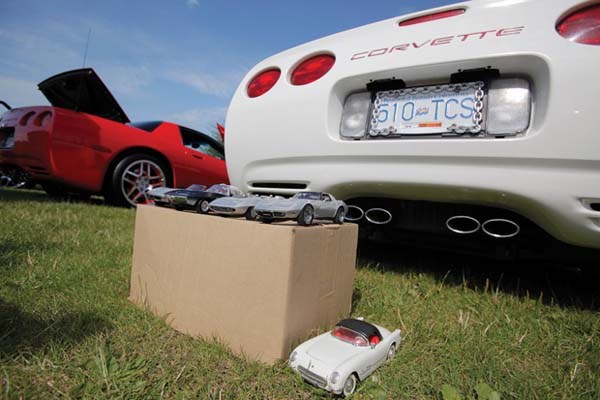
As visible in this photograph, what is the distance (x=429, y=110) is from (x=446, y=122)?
0.08m

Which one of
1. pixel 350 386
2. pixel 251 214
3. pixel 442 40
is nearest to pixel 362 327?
pixel 350 386

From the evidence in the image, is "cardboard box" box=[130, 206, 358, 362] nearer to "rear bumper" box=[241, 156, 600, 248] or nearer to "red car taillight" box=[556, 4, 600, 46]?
"rear bumper" box=[241, 156, 600, 248]

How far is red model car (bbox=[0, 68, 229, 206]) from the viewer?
3.11 m

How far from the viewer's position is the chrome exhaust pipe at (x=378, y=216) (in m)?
1.47

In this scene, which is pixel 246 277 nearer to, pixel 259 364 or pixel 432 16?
pixel 259 364

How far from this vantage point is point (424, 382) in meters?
0.84

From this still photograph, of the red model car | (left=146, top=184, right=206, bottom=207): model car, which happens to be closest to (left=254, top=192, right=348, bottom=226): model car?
(left=146, top=184, right=206, bottom=207): model car

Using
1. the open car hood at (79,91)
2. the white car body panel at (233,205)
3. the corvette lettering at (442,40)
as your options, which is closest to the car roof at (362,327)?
the white car body panel at (233,205)

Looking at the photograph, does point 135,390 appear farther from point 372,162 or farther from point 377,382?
point 372,162

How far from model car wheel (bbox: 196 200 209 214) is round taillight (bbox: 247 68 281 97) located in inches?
28.8

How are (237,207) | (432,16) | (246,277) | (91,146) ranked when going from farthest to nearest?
(91,146) → (432,16) → (237,207) → (246,277)

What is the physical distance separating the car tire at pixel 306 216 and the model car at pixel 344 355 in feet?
0.92

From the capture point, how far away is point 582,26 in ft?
3.56

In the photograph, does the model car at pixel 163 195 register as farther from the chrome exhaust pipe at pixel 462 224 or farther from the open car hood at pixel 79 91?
the open car hood at pixel 79 91
